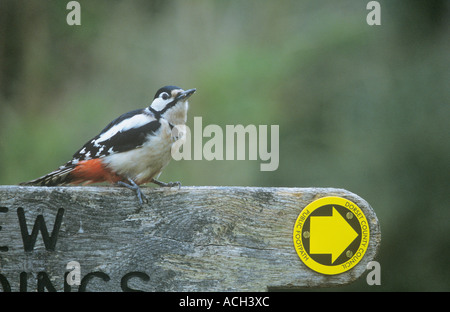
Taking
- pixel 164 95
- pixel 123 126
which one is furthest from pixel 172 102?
pixel 123 126

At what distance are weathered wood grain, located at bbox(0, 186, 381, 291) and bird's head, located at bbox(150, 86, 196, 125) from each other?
2.44ft

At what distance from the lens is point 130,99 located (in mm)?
4062

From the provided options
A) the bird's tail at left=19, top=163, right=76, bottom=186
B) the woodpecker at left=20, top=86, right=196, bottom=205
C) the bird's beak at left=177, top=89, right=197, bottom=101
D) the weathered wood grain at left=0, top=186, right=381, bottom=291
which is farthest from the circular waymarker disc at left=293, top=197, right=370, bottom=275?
the bird's tail at left=19, top=163, right=76, bottom=186

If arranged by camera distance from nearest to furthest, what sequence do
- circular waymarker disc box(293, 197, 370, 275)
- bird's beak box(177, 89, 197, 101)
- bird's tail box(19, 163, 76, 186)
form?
circular waymarker disc box(293, 197, 370, 275) < bird's tail box(19, 163, 76, 186) < bird's beak box(177, 89, 197, 101)

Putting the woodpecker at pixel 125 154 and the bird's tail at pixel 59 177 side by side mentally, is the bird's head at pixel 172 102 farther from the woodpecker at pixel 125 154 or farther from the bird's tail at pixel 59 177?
the bird's tail at pixel 59 177

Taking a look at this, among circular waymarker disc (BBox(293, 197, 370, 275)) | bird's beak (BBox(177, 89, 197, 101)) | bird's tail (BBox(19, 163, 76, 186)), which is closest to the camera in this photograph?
circular waymarker disc (BBox(293, 197, 370, 275))

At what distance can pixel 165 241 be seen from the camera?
1820 mm

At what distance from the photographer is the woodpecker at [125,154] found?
2406mm

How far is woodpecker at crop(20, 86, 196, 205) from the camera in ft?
7.89

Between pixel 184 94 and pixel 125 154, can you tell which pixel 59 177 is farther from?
Answer: pixel 184 94

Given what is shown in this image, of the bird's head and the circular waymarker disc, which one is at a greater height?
the bird's head

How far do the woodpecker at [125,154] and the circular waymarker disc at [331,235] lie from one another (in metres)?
0.81

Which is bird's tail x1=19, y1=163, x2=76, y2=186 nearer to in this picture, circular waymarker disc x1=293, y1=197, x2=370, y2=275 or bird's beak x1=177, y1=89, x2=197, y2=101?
bird's beak x1=177, y1=89, x2=197, y2=101

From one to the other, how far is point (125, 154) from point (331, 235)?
1.05 metres
